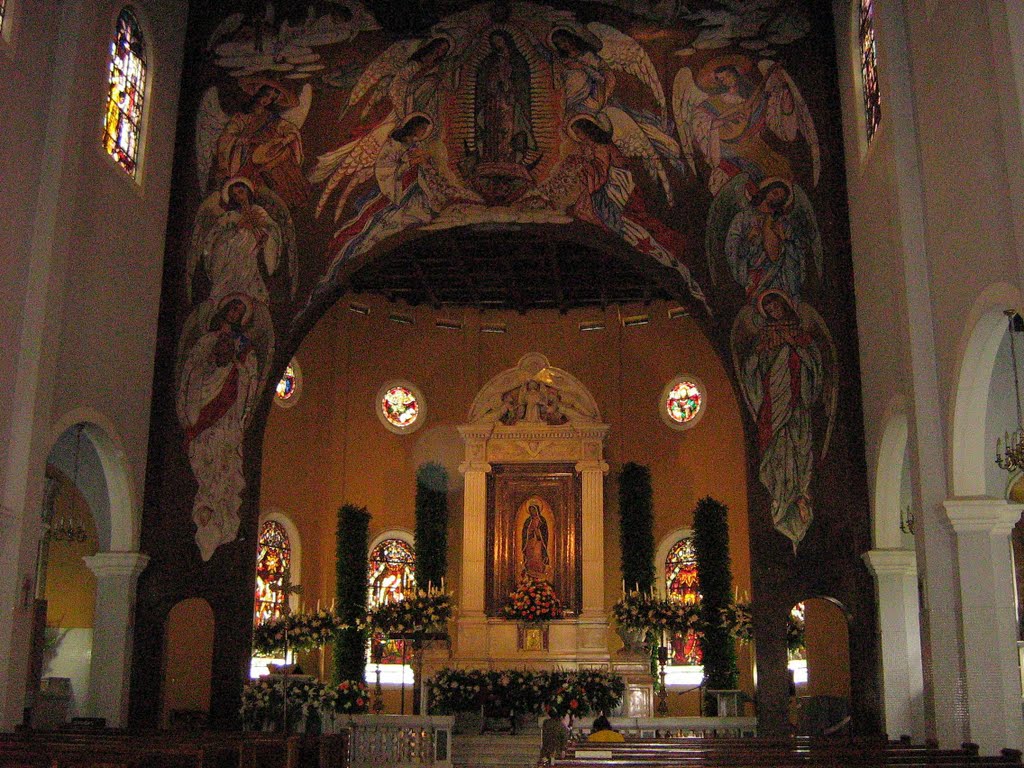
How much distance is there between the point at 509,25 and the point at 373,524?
40.7ft

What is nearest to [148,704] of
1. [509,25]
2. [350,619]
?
[350,619]

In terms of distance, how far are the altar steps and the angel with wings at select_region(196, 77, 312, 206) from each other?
29.6ft

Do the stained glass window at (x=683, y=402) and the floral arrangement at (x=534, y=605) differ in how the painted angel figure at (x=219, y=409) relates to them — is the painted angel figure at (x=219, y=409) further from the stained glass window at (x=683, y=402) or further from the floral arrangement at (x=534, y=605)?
the stained glass window at (x=683, y=402)

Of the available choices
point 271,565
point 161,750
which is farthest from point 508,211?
point 161,750

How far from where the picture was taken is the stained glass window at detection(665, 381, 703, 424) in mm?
26594

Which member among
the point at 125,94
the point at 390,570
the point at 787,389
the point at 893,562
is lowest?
the point at 893,562

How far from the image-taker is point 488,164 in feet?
61.2

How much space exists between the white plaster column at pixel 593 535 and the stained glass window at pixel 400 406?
14.9ft

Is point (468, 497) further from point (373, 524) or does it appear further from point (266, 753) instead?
point (266, 753)

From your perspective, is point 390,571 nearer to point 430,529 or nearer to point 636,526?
point 430,529

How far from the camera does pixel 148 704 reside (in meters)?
16.4

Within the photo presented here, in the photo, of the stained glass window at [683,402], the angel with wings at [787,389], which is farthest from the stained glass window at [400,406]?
the angel with wings at [787,389]

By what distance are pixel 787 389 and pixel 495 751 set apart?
24.1ft

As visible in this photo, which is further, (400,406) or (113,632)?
(400,406)
